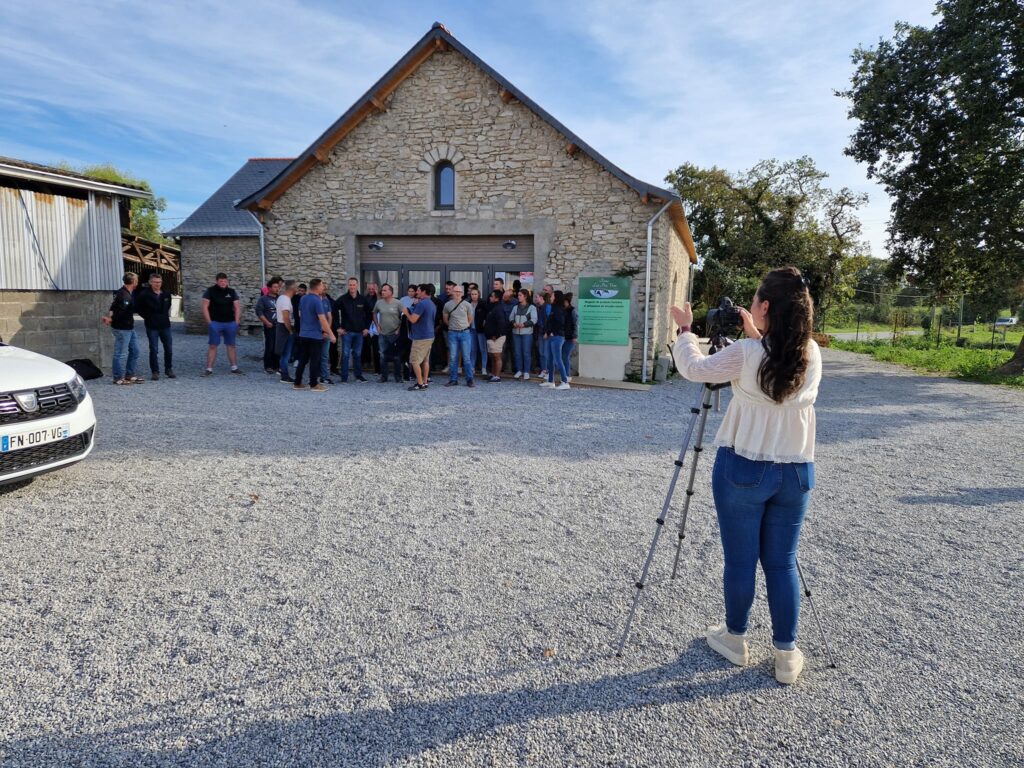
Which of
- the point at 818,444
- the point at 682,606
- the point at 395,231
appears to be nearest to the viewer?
the point at 682,606

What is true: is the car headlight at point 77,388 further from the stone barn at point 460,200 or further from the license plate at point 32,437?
the stone barn at point 460,200

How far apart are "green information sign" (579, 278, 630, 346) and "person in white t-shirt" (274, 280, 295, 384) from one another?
5582 mm

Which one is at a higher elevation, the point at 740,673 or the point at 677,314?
the point at 677,314

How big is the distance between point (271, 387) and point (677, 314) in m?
9.10

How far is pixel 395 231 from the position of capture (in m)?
13.3

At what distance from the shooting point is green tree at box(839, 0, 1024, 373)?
12633mm

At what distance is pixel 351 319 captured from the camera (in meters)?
11.2

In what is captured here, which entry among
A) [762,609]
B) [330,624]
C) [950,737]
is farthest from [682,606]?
[330,624]

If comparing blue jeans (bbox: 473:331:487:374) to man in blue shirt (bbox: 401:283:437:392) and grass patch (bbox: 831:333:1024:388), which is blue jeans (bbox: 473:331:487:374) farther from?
grass patch (bbox: 831:333:1024:388)

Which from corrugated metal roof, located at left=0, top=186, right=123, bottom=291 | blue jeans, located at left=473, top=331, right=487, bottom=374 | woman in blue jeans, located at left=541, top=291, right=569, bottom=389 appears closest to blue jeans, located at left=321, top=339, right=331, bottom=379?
blue jeans, located at left=473, top=331, right=487, bottom=374

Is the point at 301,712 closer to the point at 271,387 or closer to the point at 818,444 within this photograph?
the point at 818,444

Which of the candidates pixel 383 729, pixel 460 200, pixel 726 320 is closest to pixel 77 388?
pixel 383 729

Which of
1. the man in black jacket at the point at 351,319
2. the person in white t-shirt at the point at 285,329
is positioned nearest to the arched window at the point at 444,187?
the man in black jacket at the point at 351,319

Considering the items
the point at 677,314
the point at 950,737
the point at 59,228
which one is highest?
the point at 59,228
